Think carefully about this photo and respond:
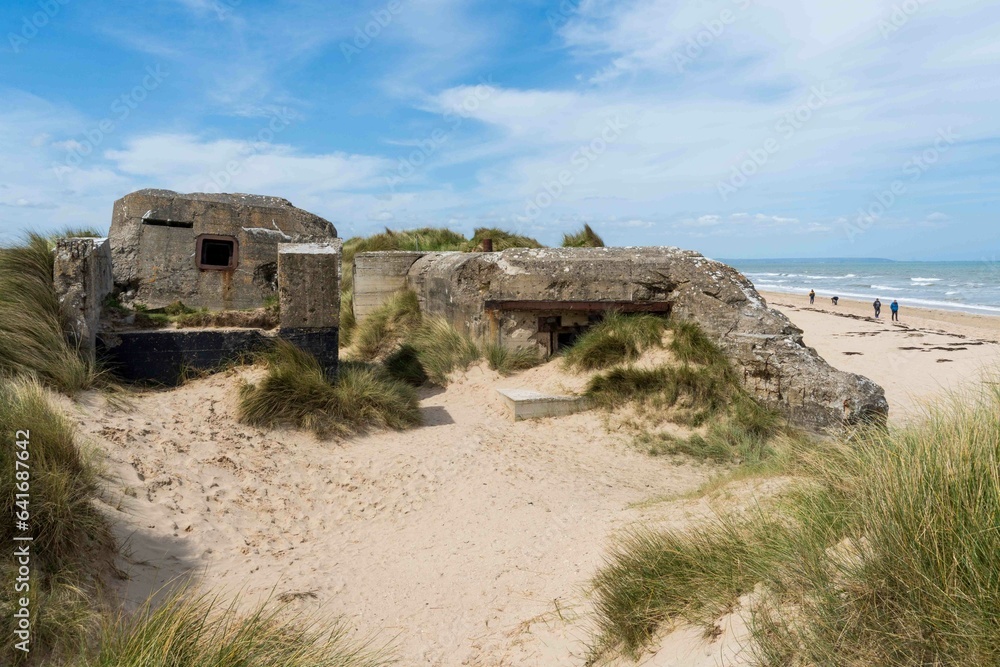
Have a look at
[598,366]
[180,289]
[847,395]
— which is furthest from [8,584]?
[847,395]

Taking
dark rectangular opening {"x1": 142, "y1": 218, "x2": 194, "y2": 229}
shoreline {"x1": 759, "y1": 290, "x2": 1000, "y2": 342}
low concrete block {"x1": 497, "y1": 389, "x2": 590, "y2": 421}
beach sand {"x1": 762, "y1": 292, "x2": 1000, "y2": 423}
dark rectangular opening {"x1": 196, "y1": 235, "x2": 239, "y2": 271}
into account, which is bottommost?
low concrete block {"x1": 497, "y1": 389, "x2": 590, "y2": 421}

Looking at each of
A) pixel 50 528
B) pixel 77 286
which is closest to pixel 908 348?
pixel 77 286

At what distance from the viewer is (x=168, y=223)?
747 cm

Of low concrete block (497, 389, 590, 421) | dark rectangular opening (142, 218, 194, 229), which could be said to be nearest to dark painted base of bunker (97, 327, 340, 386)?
dark rectangular opening (142, 218, 194, 229)

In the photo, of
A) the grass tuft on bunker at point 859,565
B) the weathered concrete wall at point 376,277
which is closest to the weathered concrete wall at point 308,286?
the weathered concrete wall at point 376,277

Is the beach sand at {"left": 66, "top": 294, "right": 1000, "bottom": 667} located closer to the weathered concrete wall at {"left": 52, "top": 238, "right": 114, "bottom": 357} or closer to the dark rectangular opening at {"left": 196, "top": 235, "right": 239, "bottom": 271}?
the weathered concrete wall at {"left": 52, "top": 238, "right": 114, "bottom": 357}

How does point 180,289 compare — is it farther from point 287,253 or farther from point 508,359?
point 508,359

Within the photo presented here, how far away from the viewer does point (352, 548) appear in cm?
442

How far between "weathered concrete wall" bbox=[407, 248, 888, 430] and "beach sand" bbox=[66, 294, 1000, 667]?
1332mm

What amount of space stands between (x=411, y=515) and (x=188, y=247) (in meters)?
4.55

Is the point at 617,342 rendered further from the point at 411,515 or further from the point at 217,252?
the point at 217,252

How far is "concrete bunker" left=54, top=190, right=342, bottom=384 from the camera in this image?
6.14 meters

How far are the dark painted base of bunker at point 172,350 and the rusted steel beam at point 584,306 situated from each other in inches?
122

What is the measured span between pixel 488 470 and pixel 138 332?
3655 millimetres
